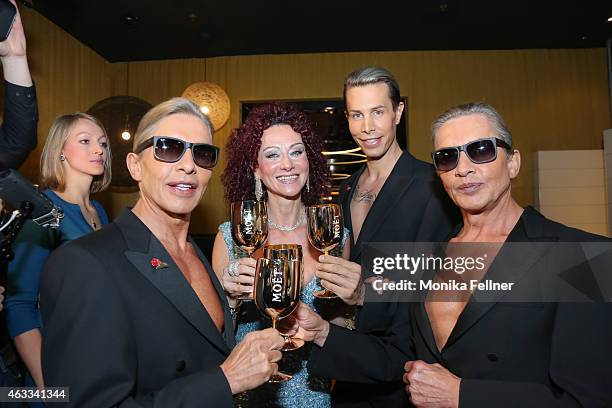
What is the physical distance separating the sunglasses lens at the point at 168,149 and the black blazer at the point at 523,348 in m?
0.90

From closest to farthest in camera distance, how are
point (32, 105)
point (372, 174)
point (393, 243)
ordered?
point (32, 105)
point (393, 243)
point (372, 174)

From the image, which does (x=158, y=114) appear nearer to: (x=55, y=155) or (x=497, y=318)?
(x=497, y=318)

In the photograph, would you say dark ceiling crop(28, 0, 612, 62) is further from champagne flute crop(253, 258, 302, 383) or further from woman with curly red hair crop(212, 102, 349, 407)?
champagne flute crop(253, 258, 302, 383)

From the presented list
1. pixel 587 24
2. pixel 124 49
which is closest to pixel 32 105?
pixel 124 49

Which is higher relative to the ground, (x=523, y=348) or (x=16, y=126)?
(x=16, y=126)

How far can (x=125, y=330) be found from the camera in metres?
1.28

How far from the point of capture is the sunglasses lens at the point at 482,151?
1.89m

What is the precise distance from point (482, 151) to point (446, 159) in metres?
0.14

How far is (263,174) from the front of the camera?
2.49 m

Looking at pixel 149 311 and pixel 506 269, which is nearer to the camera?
pixel 149 311

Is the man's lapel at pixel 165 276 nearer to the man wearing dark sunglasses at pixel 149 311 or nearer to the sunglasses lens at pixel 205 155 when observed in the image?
the man wearing dark sunglasses at pixel 149 311

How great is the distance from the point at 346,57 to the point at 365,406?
6532 mm

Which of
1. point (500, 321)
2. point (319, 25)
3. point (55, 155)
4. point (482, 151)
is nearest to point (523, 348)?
point (500, 321)

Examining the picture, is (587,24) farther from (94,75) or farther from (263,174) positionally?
(94,75)
